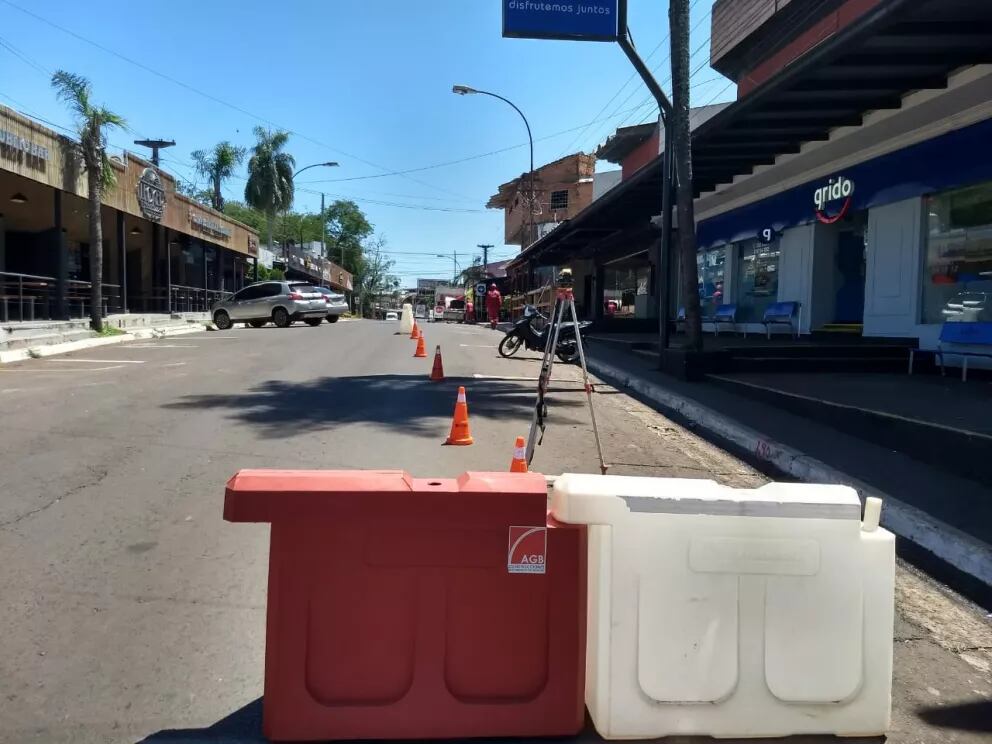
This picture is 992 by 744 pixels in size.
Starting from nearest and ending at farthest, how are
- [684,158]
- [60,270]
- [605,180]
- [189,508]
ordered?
[189,508]
[684,158]
[60,270]
[605,180]

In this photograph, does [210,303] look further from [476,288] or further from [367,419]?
[367,419]

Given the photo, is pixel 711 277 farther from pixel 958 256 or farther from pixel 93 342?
pixel 93 342

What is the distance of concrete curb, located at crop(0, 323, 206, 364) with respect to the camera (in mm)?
14789

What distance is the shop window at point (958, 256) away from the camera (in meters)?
10.8

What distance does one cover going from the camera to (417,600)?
8.70 ft

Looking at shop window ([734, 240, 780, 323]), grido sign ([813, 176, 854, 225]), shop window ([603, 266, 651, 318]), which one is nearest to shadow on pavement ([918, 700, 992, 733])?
grido sign ([813, 176, 854, 225])

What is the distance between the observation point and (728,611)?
271 cm

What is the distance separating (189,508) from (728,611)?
403 centimetres

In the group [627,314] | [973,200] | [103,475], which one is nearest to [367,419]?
[103,475]

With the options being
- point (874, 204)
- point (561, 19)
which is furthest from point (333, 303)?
point (874, 204)

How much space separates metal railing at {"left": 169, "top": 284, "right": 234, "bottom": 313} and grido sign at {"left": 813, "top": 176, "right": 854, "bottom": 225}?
22.0 meters

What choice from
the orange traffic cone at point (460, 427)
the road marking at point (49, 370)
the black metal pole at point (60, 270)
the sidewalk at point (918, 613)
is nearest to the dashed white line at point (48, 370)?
the road marking at point (49, 370)

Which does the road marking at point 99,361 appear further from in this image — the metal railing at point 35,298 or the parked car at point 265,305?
the parked car at point 265,305

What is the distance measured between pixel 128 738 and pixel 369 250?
100682 millimetres
